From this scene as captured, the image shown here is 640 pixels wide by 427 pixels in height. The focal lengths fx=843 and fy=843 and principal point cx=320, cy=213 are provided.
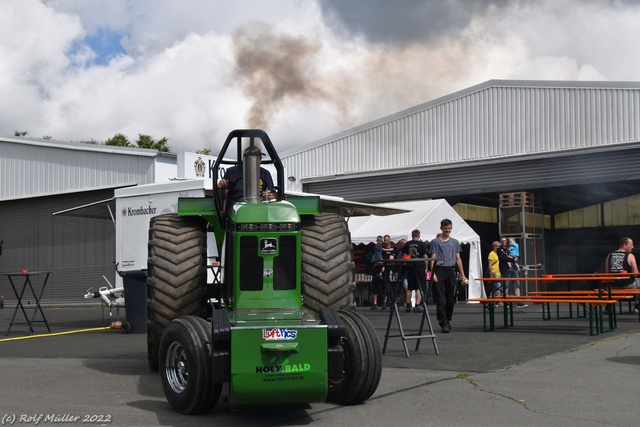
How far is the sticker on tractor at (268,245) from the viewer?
6.73m

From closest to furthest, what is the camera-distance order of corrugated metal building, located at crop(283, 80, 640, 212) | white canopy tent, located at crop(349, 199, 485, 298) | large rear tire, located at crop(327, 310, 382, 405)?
large rear tire, located at crop(327, 310, 382, 405) < corrugated metal building, located at crop(283, 80, 640, 212) < white canopy tent, located at crop(349, 199, 485, 298)

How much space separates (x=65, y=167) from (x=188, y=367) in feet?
84.1

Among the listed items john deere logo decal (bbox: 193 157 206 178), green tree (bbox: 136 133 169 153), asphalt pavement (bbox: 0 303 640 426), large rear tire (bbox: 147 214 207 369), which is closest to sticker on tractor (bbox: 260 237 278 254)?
asphalt pavement (bbox: 0 303 640 426)

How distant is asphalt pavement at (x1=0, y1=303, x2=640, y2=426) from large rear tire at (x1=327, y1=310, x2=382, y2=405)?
12 centimetres

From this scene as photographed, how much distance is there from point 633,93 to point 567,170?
3.03m

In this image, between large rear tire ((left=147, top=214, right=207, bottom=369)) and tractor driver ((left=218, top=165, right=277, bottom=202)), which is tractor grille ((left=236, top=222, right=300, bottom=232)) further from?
large rear tire ((left=147, top=214, right=207, bottom=369))

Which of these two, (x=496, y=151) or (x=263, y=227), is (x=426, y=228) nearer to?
(x=496, y=151)

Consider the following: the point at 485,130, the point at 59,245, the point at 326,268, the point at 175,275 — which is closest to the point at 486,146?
the point at 485,130

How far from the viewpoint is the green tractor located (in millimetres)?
6094

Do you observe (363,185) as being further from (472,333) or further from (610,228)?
(472,333)

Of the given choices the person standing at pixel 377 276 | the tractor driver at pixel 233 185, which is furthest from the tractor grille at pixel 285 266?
the person standing at pixel 377 276

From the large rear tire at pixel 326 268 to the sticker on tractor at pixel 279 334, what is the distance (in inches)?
40.4

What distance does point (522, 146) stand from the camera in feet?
84.1

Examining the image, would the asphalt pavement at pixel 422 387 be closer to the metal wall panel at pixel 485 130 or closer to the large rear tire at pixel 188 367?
the large rear tire at pixel 188 367
